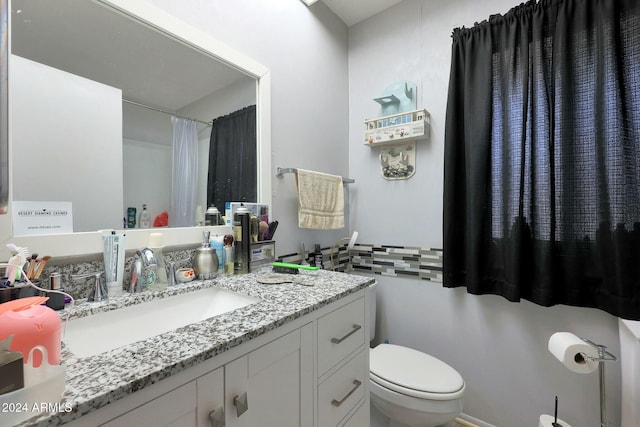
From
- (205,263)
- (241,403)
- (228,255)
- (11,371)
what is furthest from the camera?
(228,255)

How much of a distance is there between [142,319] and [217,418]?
0.44 metres

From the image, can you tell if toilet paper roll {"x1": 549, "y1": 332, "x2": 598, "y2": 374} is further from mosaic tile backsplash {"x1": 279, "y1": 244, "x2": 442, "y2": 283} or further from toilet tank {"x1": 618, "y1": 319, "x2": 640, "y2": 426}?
mosaic tile backsplash {"x1": 279, "y1": 244, "x2": 442, "y2": 283}

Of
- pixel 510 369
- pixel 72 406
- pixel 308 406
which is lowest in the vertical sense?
pixel 510 369

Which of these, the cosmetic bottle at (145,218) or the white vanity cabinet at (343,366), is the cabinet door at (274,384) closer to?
the white vanity cabinet at (343,366)

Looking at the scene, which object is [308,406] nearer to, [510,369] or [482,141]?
[510,369]

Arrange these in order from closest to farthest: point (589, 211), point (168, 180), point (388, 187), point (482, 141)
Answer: point (168, 180) → point (589, 211) → point (482, 141) → point (388, 187)

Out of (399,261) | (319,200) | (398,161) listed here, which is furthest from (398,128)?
(399,261)

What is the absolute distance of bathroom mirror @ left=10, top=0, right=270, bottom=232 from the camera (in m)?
0.76

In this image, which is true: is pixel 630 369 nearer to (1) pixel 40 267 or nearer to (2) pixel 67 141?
(1) pixel 40 267

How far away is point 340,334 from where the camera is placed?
929 millimetres

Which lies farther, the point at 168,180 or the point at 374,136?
A: the point at 374,136

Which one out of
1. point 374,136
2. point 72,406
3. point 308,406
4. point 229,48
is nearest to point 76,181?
point 72,406

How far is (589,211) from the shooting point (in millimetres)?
1184

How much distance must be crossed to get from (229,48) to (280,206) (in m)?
0.77
